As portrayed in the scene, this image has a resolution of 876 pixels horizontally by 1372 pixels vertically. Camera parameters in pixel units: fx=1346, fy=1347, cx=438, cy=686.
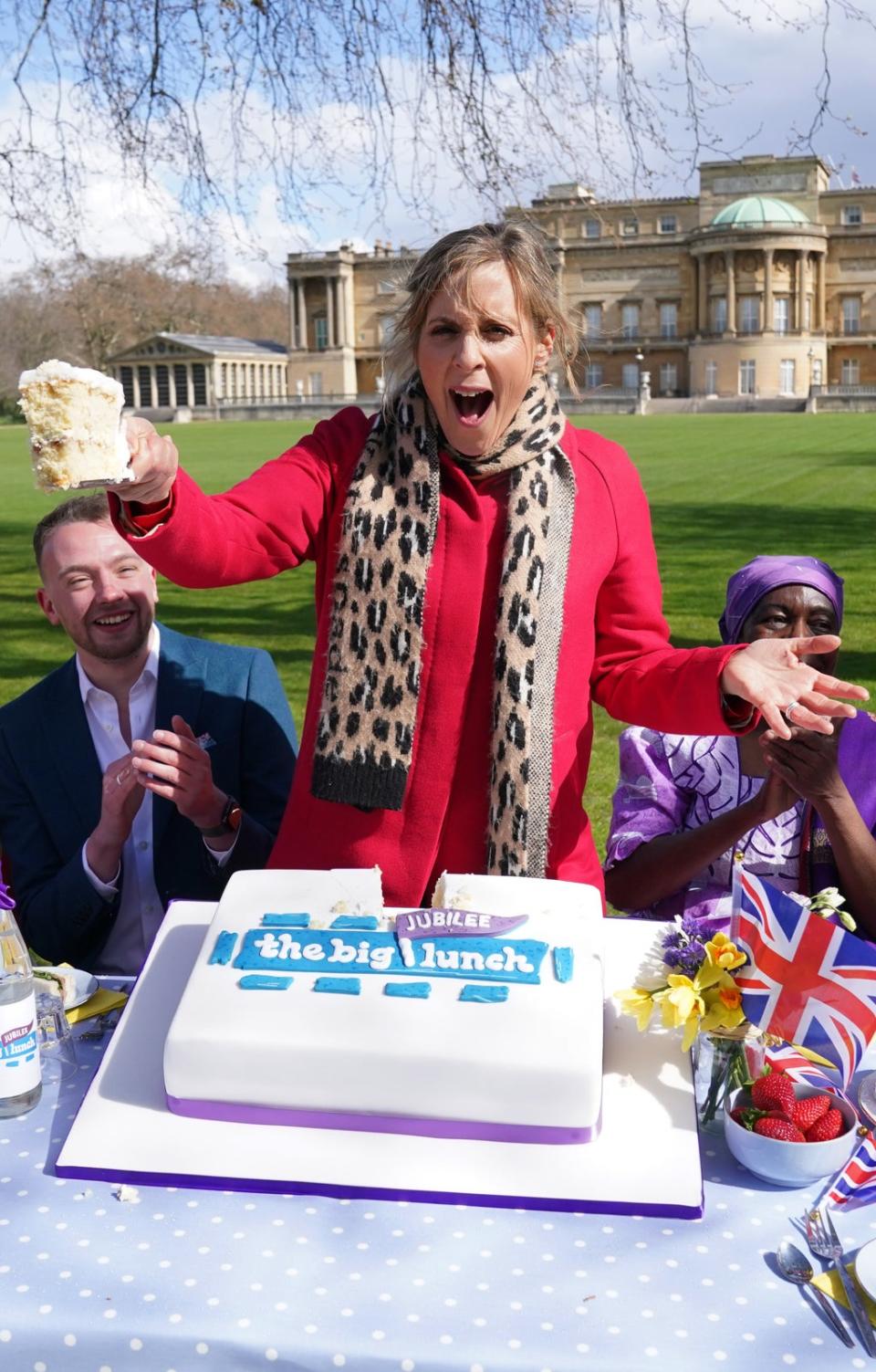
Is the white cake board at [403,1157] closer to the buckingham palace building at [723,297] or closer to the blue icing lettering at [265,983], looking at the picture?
the blue icing lettering at [265,983]

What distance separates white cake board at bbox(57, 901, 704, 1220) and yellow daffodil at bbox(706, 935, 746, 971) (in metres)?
0.15

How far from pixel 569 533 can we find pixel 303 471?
0.43 m

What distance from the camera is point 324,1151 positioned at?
1504 millimetres

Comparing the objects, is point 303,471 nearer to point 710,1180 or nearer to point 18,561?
point 710,1180

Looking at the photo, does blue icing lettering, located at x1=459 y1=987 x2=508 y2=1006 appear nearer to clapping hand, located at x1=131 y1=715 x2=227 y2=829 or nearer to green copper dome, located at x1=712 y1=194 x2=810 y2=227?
clapping hand, located at x1=131 y1=715 x2=227 y2=829

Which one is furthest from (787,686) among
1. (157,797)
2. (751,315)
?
(751,315)

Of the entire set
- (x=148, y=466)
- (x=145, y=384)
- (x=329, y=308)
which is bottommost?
(x=148, y=466)

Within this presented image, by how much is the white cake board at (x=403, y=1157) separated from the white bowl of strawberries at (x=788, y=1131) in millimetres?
62

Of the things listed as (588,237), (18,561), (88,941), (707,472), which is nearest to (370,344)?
(588,237)

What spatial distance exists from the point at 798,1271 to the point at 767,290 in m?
72.6

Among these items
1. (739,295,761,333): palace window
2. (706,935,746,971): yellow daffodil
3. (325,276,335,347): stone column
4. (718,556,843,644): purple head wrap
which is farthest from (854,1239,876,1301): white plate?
(325,276,335,347): stone column

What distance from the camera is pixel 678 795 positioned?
283 cm

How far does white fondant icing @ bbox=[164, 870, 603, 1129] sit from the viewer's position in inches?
57.2

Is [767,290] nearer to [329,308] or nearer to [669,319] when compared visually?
[669,319]
